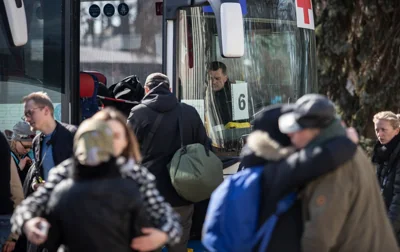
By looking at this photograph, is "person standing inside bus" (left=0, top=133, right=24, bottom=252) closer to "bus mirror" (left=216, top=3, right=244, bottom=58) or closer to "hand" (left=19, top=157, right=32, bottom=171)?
"hand" (left=19, top=157, right=32, bottom=171)

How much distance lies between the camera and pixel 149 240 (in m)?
4.05

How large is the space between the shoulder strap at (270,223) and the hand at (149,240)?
0.41 metres

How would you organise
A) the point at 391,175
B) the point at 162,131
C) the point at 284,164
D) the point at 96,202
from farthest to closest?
the point at 391,175 < the point at 162,131 < the point at 284,164 < the point at 96,202

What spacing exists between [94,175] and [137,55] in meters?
4.93

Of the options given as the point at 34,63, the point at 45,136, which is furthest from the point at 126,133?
the point at 34,63

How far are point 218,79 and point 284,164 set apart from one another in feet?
12.9

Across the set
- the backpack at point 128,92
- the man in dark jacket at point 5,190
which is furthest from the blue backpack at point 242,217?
the backpack at point 128,92

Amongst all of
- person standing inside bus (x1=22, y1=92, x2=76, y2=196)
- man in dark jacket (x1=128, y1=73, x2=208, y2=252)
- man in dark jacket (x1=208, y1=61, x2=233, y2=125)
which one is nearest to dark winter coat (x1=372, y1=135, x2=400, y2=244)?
man in dark jacket (x1=208, y1=61, x2=233, y2=125)

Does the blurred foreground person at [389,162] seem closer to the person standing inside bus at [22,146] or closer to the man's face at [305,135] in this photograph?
the person standing inside bus at [22,146]

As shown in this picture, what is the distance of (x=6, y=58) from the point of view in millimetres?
6844

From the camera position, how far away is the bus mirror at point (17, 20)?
21.8ft

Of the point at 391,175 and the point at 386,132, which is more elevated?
the point at 386,132

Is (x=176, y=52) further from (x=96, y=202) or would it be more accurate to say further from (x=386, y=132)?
(x=96, y=202)

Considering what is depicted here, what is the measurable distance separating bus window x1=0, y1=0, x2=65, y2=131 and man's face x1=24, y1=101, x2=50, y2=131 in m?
1.03
